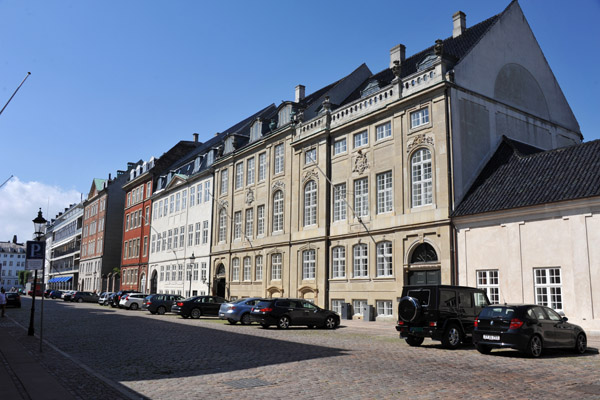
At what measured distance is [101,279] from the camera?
7919 cm

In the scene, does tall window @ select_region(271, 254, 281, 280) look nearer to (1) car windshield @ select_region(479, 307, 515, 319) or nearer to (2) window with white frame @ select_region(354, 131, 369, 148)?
(2) window with white frame @ select_region(354, 131, 369, 148)

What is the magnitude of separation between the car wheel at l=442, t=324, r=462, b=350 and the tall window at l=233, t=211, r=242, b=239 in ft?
98.2

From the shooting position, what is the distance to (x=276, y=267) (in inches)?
1559

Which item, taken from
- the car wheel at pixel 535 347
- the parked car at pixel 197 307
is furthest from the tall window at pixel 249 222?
the car wheel at pixel 535 347

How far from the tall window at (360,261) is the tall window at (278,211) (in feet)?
29.5

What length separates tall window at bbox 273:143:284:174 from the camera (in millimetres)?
40634

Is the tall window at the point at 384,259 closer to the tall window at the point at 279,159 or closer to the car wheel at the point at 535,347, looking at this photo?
the tall window at the point at 279,159

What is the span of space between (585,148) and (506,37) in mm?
10562

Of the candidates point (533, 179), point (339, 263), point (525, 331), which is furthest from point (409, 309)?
point (339, 263)

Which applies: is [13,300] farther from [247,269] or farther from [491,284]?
[491,284]

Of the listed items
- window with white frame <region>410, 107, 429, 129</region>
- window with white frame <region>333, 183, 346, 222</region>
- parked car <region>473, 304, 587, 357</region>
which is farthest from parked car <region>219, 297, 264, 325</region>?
parked car <region>473, 304, 587, 357</region>

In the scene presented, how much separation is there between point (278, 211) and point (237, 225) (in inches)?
267

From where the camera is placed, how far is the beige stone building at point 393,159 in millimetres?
27625

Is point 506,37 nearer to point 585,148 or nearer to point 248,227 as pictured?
point 585,148
